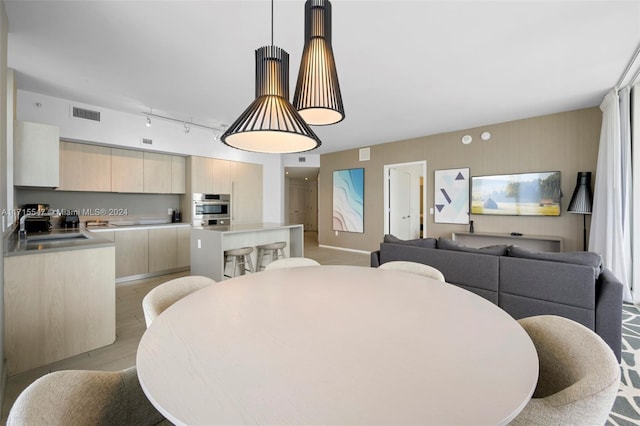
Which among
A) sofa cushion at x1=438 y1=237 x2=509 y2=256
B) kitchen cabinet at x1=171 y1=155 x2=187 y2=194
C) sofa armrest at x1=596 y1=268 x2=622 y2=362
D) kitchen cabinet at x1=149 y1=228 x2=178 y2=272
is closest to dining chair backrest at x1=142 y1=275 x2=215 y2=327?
sofa cushion at x1=438 y1=237 x2=509 y2=256

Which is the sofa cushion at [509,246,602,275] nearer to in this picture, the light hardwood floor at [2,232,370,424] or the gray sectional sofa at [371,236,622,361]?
the gray sectional sofa at [371,236,622,361]

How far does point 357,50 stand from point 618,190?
3608 mm

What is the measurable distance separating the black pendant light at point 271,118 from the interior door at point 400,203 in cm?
510

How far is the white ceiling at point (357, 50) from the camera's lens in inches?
82.4

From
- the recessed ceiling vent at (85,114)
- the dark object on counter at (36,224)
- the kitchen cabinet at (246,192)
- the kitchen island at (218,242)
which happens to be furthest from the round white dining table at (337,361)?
the kitchen cabinet at (246,192)

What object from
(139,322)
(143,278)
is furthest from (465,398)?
(143,278)

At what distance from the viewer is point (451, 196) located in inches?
215

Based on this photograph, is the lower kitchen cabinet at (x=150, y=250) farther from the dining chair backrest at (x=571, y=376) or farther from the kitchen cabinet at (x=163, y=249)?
the dining chair backrest at (x=571, y=376)

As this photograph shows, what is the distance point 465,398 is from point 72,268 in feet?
9.27

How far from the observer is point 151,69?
299 cm

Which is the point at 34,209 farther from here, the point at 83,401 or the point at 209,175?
the point at 83,401

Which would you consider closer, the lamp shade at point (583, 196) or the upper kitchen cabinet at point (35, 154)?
the upper kitchen cabinet at point (35, 154)

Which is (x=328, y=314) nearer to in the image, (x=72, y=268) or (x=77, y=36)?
(x=72, y=268)

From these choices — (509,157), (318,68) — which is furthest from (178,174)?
(509,157)
